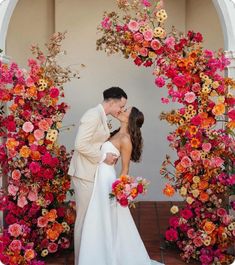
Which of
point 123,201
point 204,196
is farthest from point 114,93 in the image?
point 204,196

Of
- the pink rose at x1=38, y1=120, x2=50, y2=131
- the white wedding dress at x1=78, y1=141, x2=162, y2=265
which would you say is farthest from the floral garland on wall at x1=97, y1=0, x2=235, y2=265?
the pink rose at x1=38, y1=120, x2=50, y2=131

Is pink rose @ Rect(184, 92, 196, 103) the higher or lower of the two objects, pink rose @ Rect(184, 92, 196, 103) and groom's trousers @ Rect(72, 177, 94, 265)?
the higher

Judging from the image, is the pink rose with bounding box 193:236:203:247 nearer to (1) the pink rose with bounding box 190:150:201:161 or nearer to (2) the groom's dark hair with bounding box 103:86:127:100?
(1) the pink rose with bounding box 190:150:201:161

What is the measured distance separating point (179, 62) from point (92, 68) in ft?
11.0

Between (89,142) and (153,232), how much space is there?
2.26 m

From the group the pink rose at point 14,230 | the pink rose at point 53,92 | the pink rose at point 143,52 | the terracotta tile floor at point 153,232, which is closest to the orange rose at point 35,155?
the pink rose at point 53,92

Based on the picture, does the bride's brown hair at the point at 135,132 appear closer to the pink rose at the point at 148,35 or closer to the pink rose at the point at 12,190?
the pink rose at the point at 148,35

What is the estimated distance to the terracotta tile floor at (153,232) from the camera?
605 cm

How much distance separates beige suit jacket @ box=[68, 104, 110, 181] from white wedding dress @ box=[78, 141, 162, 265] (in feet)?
0.33

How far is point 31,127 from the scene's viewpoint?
18.3 ft

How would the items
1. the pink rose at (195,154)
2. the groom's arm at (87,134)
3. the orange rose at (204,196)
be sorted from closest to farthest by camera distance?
1. the groom's arm at (87,134)
2. the pink rose at (195,154)
3. the orange rose at (204,196)

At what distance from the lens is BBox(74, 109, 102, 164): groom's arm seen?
17.3 ft

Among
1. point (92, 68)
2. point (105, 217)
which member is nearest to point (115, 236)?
point (105, 217)

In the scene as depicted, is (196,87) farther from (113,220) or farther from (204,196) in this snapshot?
(113,220)
